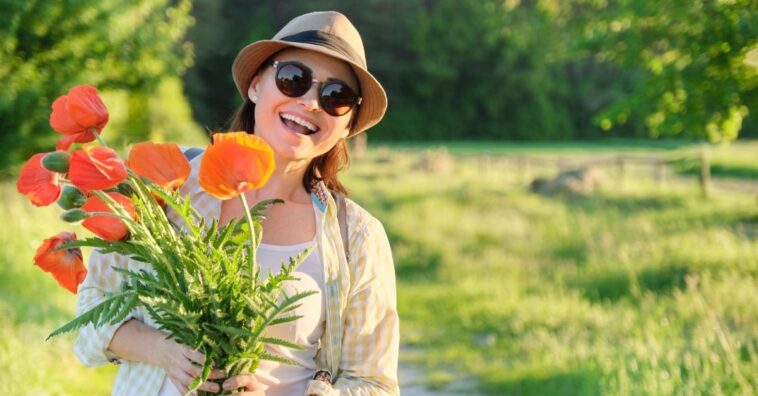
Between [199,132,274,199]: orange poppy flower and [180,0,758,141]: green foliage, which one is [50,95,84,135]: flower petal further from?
[180,0,758,141]: green foliage

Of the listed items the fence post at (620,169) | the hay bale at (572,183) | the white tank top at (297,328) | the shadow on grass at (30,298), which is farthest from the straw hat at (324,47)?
the fence post at (620,169)

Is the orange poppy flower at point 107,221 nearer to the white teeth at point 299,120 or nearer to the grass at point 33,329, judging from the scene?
the white teeth at point 299,120

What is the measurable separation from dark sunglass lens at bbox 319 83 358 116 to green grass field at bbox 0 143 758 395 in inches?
123

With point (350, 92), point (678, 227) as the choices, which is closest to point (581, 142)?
point (678, 227)

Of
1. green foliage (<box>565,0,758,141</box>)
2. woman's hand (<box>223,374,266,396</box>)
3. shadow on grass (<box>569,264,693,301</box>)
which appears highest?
green foliage (<box>565,0,758,141</box>)

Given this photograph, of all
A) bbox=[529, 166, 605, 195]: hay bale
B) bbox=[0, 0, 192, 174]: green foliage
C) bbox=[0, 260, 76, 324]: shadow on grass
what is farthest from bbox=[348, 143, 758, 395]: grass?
bbox=[0, 0, 192, 174]: green foliage

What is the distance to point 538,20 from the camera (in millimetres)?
22594

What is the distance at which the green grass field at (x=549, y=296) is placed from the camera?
5.55 meters

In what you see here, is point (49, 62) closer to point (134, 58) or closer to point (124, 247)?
point (134, 58)

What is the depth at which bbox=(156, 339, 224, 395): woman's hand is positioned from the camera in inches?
74.1

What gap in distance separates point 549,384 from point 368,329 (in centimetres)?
392

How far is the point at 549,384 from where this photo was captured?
592 centimetres

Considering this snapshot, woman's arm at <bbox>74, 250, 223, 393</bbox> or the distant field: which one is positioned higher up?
the distant field

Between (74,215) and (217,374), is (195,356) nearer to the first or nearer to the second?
(217,374)
